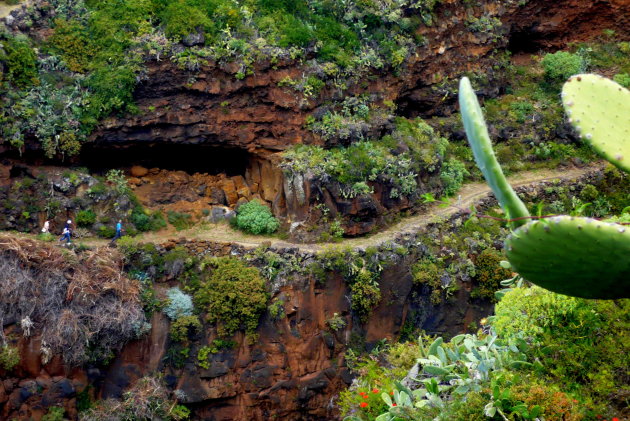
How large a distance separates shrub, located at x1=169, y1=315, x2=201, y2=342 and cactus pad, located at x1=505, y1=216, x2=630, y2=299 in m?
13.1

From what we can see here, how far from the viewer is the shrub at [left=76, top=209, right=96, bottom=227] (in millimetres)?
18188

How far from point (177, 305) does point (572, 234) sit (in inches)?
549

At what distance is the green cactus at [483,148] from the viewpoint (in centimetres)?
466

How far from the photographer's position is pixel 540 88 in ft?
79.6

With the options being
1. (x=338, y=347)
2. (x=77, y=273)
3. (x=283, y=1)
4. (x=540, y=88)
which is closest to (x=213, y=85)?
(x=283, y=1)

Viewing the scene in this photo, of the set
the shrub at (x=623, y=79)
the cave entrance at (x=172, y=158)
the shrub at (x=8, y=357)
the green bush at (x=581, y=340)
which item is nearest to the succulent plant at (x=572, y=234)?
the green bush at (x=581, y=340)

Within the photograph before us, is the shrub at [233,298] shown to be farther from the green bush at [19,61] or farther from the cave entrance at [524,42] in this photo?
the cave entrance at [524,42]

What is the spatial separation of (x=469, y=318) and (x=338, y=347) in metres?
3.82

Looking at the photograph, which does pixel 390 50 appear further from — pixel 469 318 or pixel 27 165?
pixel 27 165

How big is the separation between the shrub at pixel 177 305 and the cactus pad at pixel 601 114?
529 inches

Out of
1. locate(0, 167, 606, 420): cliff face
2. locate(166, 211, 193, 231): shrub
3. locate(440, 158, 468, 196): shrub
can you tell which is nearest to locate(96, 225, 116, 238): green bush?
locate(0, 167, 606, 420): cliff face

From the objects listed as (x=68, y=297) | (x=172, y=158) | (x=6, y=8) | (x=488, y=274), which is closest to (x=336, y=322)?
(x=488, y=274)

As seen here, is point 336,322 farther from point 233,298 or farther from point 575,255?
point 575,255

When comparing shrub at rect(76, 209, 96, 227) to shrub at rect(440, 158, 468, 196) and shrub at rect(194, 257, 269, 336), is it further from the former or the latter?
shrub at rect(440, 158, 468, 196)
